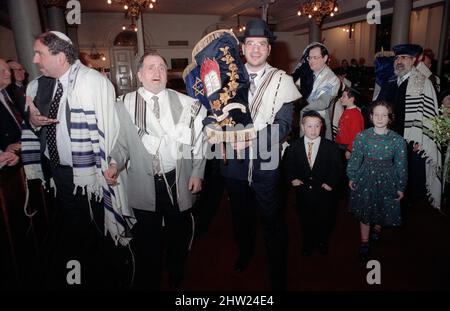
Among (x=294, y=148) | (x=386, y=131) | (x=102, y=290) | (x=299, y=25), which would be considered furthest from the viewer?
(x=299, y=25)

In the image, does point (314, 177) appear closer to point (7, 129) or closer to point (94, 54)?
point (7, 129)

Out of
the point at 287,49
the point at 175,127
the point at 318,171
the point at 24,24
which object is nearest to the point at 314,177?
the point at 318,171

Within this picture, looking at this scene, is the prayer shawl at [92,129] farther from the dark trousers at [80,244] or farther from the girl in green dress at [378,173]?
the girl in green dress at [378,173]

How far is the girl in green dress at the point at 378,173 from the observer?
2.43 meters

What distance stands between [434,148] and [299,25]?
39.9 ft

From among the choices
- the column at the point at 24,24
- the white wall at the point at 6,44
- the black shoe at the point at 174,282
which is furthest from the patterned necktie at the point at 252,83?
the white wall at the point at 6,44

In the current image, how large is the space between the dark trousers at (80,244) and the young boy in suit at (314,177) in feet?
5.42

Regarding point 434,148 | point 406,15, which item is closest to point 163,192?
point 434,148

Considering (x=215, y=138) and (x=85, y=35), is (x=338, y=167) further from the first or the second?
(x=85, y=35)

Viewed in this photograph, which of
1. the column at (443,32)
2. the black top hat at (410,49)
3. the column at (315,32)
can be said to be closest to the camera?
the black top hat at (410,49)

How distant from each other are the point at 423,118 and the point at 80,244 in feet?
11.9

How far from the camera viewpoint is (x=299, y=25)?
13.7 metres

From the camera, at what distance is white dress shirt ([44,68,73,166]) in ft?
6.52

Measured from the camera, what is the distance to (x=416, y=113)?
325 centimetres
